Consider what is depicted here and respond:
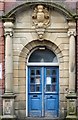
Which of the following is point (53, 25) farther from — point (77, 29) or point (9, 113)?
point (9, 113)

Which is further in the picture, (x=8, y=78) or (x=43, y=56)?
(x=43, y=56)

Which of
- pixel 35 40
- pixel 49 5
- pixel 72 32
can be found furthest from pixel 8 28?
pixel 72 32

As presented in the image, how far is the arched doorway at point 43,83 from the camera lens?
17.2 meters

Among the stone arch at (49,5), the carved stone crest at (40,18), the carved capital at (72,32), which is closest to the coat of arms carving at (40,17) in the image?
the carved stone crest at (40,18)

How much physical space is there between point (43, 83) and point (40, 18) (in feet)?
8.91

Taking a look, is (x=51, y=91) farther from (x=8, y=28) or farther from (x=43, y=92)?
(x=8, y=28)

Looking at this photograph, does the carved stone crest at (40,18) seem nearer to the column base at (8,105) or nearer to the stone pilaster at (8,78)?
the stone pilaster at (8,78)

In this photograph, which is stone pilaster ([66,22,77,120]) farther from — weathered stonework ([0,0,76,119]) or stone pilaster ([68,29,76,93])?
weathered stonework ([0,0,76,119])

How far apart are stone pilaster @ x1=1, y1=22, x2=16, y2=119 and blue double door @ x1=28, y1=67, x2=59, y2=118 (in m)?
0.96

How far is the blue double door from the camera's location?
17.2 metres

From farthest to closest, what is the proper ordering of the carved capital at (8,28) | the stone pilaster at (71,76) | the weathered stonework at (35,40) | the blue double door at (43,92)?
→ the blue double door at (43,92)
the weathered stonework at (35,40)
the carved capital at (8,28)
the stone pilaster at (71,76)

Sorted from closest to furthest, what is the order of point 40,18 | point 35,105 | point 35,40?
point 40,18 → point 35,40 → point 35,105

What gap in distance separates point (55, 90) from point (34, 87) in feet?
2.91

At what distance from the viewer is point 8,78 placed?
54.6ft
